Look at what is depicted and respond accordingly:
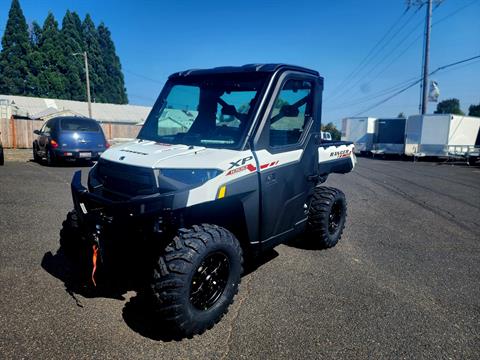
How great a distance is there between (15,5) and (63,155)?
74.4 m

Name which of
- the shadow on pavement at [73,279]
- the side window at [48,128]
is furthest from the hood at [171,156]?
the side window at [48,128]

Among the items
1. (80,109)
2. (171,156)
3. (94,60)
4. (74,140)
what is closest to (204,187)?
(171,156)

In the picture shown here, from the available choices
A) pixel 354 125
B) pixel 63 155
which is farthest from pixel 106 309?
pixel 354 125

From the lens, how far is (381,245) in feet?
18.2

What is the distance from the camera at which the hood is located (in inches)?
123

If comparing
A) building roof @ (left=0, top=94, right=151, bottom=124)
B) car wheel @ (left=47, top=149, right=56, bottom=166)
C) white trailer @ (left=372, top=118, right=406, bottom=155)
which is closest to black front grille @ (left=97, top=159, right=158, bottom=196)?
car wheel @ (left=47, top=149, right=56, bottom=166)

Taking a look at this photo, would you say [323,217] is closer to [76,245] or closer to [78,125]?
[76,245]

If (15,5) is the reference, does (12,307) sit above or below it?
below

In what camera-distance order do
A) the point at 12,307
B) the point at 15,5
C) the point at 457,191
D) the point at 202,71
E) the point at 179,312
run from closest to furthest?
the point at 179,312
the point at 12,307
the point at 202,71
the point at 457,191
the point at 15,5

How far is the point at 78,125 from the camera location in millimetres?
13117

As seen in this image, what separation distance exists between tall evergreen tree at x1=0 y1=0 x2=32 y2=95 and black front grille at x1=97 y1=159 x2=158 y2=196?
250 ft

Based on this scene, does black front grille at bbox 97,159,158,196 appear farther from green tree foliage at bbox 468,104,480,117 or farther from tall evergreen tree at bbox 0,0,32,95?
green tree foliage at bbox 468,104,480,117

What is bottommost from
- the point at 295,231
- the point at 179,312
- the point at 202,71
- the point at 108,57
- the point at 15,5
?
the point at 179,312

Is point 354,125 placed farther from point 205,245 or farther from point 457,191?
point 205,245
